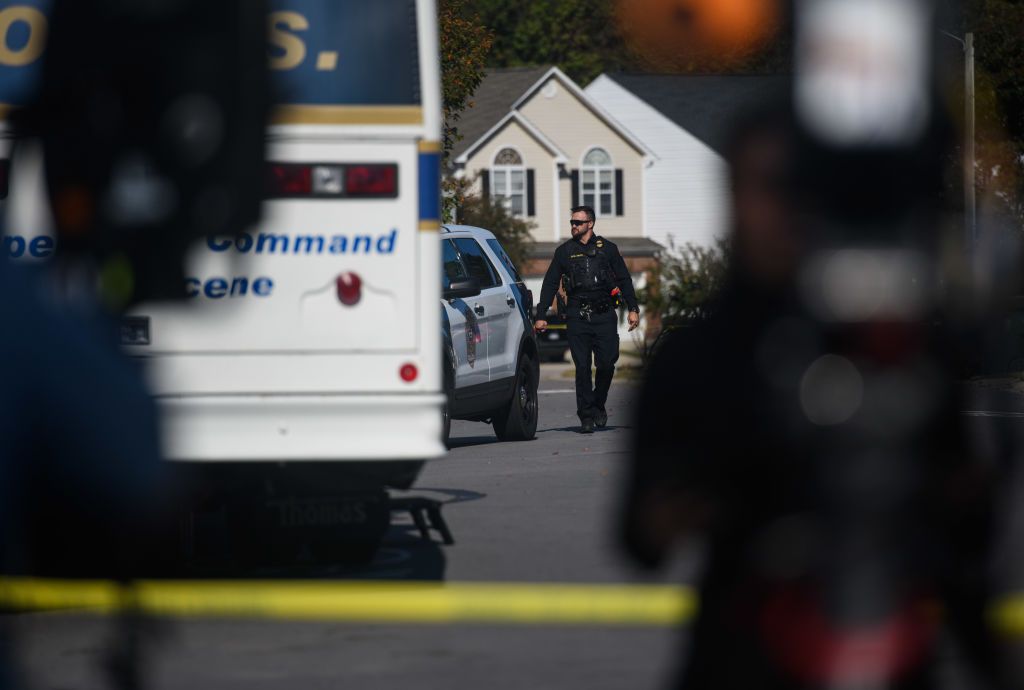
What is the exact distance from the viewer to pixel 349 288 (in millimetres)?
9023

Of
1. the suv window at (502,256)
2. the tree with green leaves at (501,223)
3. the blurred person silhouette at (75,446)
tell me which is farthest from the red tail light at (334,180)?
the tree with green leaves at (501,223)

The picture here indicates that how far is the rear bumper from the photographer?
349 inches

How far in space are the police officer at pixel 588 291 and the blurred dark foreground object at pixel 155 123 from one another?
1317cm

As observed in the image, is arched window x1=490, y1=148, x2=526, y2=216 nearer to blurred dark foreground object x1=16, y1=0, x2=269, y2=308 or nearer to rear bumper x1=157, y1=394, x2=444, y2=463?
rear bumper x1=157, y1=394, x2=444, y2=463

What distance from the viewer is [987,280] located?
129 inches

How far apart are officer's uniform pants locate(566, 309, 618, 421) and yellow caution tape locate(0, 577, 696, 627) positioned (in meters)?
8.99

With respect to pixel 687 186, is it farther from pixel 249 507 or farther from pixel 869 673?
Answer: pixel 869 673

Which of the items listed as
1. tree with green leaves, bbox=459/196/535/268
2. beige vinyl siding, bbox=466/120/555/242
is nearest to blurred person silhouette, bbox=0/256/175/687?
tree with green leaves, bbox=459/196/535/268

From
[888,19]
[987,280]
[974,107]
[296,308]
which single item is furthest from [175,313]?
[974,107]

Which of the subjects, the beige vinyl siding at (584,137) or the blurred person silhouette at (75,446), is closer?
the blurred person silhouette at (75,446)

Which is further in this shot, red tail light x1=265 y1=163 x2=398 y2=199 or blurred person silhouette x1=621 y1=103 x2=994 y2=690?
red tail light x1=265 y1=163 x2=398 y2=199

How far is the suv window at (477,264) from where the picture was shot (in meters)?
16.9

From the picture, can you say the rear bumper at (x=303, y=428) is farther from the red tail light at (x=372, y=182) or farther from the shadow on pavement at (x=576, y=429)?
the shadow on pavement at (x=576, y=429)

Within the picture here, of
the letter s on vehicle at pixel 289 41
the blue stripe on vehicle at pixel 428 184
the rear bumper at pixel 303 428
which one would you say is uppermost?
the letter s on vehicle at pixel 289 41
